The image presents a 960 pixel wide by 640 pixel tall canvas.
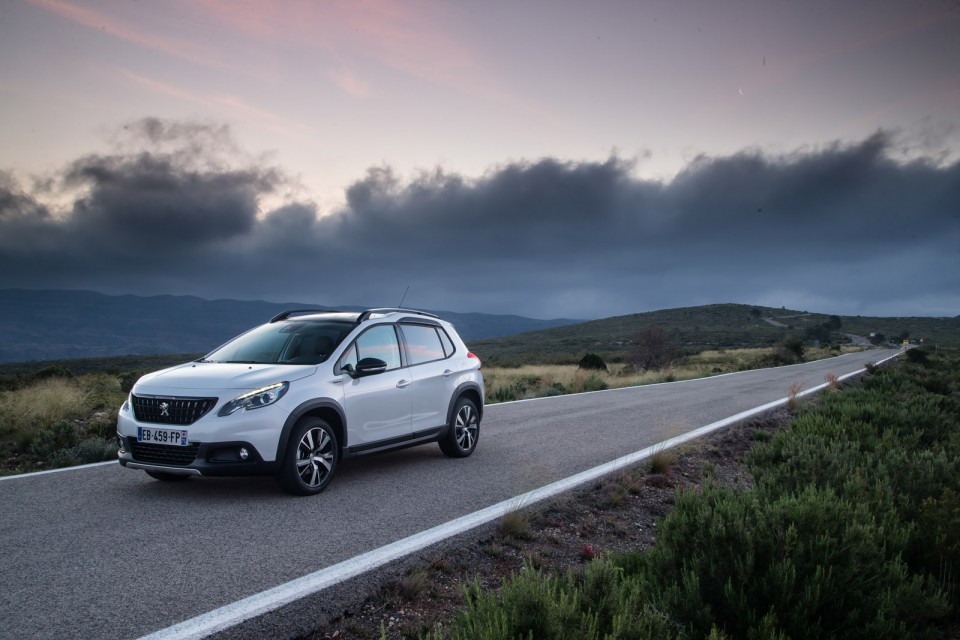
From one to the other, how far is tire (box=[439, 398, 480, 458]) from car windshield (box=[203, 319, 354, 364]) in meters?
1.98

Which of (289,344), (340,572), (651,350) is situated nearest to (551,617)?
(340,572)

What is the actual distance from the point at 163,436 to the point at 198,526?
1.19 metres

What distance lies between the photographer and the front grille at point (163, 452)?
6.14 metres

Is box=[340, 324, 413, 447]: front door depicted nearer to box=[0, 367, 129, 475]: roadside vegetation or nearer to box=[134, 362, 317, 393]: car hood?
box=[134, 362, 317, 393]: car hood

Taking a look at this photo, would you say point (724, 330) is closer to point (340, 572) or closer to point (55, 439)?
point (55, 439)

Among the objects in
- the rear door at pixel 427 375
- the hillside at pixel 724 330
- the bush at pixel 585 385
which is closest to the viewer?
the rear door at pixel 427 375

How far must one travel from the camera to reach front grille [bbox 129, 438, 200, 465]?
6141 mm

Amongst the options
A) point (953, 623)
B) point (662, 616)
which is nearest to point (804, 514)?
point (953, 623)

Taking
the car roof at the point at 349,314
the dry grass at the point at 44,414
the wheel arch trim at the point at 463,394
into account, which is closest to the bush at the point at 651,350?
the dry grass at the point at 44,414

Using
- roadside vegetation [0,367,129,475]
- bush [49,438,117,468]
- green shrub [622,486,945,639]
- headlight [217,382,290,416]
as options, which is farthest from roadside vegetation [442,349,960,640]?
roadside vegetation [0,367,129,475]

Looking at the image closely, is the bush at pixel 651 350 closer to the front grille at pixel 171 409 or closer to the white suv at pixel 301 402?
the white suv at pixel 301 402

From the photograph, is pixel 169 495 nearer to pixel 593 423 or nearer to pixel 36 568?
pixel 36 568

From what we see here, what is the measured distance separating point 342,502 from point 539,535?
1914 mm

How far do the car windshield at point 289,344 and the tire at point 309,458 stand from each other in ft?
2.52
